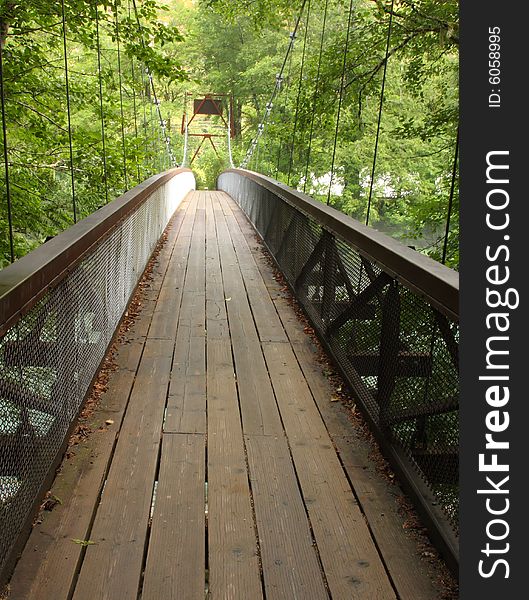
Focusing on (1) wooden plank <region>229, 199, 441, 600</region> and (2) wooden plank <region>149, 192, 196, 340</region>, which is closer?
(1) wooden plank <region>229, 199, 441, 600</region>

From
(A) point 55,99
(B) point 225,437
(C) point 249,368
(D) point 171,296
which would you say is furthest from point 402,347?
(A) point 55,99

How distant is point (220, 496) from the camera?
2.12 metres

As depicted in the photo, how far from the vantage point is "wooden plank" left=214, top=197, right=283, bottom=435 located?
107 inches

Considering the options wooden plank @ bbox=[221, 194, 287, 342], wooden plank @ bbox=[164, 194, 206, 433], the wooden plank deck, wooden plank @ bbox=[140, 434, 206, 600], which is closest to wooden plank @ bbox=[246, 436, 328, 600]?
the wooden plank deck

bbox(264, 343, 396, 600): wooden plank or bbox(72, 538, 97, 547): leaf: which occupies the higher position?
bbox(72, 538, 97, 547): leaf

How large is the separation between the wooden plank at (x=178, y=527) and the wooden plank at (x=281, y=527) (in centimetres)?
17

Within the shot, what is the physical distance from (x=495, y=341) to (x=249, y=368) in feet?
6.72

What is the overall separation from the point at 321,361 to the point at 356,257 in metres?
0.66

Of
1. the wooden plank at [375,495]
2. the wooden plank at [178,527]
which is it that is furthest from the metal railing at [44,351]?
the wooden plank at [375,495]

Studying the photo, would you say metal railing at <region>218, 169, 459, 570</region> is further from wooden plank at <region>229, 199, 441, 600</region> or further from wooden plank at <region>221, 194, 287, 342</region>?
wooden plank at <region>221, 194, 287, 342</region>

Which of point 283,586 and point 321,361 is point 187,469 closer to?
point 283,586

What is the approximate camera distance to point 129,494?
6.91ft

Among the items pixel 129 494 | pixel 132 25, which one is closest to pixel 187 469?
pixel 129 494

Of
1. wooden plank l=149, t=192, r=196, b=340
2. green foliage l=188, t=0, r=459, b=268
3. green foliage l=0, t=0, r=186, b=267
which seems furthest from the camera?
green foliage l=188, t=0, r=459, b=268
